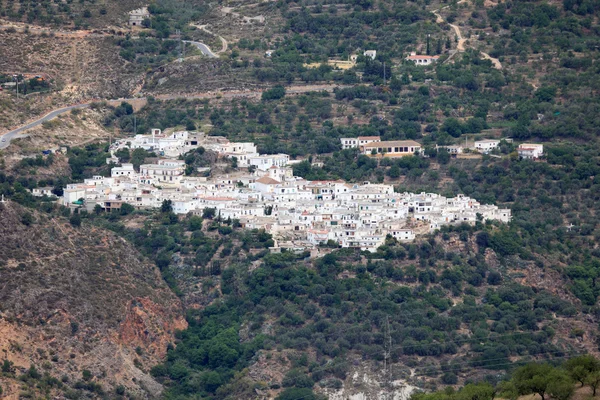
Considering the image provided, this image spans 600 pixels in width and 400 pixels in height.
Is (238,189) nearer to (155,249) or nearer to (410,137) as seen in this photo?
(155,249)

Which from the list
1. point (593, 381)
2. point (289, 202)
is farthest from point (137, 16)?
point (593, 381)

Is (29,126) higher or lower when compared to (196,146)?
higher

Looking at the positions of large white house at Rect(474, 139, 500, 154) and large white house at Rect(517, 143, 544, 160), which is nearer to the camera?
large white house at Rect(517, 143, 544, 160)

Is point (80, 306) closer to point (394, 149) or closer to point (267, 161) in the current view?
point (267, 161)

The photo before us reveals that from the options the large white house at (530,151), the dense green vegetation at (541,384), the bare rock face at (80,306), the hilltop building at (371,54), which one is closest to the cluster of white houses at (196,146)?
the large white house at (530,151)

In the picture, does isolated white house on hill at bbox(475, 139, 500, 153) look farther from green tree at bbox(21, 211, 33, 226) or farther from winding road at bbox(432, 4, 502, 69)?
green tree at bbox(21, 211, 33, 226)

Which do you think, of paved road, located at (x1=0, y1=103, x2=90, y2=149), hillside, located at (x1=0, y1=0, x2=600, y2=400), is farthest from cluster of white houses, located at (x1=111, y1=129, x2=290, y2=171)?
paved road, located at (x1=0, y1=103, x2=90, y2=149)
